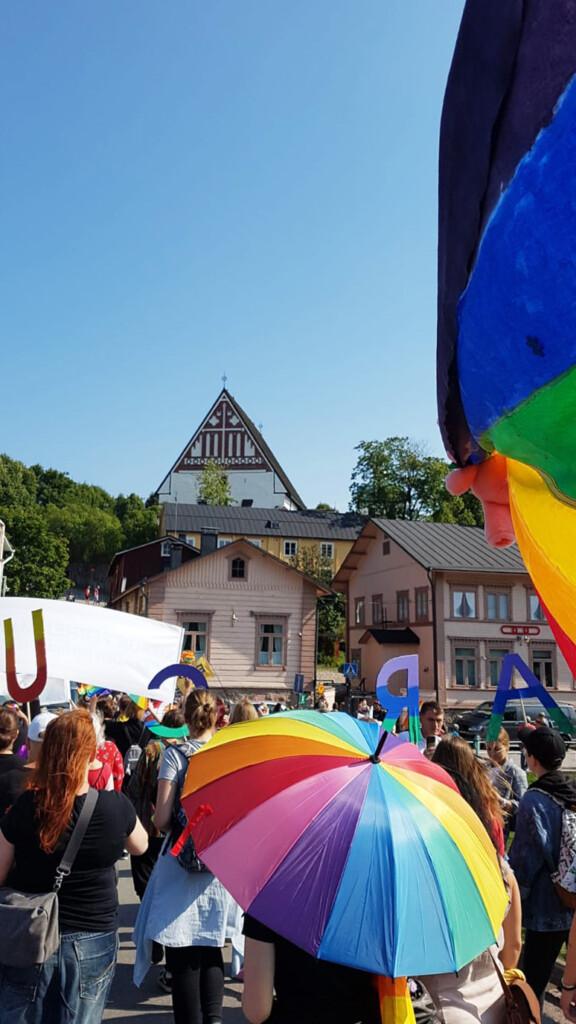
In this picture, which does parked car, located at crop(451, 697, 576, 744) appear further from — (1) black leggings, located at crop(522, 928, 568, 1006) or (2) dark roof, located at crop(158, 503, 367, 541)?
(2) dark roof, located at crop(158, 503, 367, 541)

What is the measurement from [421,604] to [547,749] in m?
31.7

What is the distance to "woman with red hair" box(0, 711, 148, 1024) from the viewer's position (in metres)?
3.27

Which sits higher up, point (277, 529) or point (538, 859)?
point (277, 529)

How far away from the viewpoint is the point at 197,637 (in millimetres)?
34906

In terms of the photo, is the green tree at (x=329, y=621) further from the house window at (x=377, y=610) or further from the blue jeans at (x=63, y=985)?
Result: the blue jeans at (x=63, y=985)

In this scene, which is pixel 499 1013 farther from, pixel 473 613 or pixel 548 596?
pixel 473 613

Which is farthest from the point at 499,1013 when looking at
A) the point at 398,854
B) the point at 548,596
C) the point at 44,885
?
the point at 548,596

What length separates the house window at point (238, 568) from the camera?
3588cm


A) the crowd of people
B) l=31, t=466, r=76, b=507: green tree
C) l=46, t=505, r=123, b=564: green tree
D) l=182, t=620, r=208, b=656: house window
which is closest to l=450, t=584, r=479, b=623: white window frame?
l=182, t=620, r=208, b=656: house window

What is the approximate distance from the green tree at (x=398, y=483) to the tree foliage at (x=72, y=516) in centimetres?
2325

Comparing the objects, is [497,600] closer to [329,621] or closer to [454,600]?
[454,600]

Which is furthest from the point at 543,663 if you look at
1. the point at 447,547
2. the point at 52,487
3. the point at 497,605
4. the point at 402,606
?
the point at 52,487

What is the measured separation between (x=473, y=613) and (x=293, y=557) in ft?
89.6

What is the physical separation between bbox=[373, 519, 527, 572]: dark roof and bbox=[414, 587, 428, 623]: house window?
1528 millimetres
